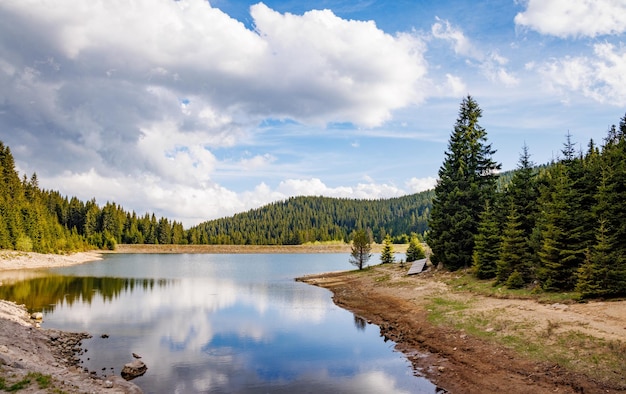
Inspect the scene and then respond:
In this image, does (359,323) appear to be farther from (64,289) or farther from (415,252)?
(415,252)

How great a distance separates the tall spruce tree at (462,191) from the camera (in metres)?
47.0

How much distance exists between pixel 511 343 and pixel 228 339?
1703 centimetres

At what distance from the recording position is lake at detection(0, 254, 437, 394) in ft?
62.4

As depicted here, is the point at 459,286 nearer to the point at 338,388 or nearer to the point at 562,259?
the point at 562,259

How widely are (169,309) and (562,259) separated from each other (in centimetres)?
3251

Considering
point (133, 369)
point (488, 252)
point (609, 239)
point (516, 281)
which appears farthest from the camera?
point (488, 252)

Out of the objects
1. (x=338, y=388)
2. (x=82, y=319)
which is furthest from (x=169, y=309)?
(x=338, y=388)

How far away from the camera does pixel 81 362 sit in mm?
21297

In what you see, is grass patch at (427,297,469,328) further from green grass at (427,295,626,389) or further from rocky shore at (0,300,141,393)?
rocky shore at (0,300,141,393)

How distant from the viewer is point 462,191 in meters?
48.3

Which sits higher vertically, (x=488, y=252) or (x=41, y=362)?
(x=488, y=252)

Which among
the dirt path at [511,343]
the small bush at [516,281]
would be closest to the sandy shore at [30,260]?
the dirt path at [511,343]

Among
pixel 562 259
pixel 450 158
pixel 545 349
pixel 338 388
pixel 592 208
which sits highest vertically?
pixel 450 158

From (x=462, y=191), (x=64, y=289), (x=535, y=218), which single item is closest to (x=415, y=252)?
(x=462, y=191)
